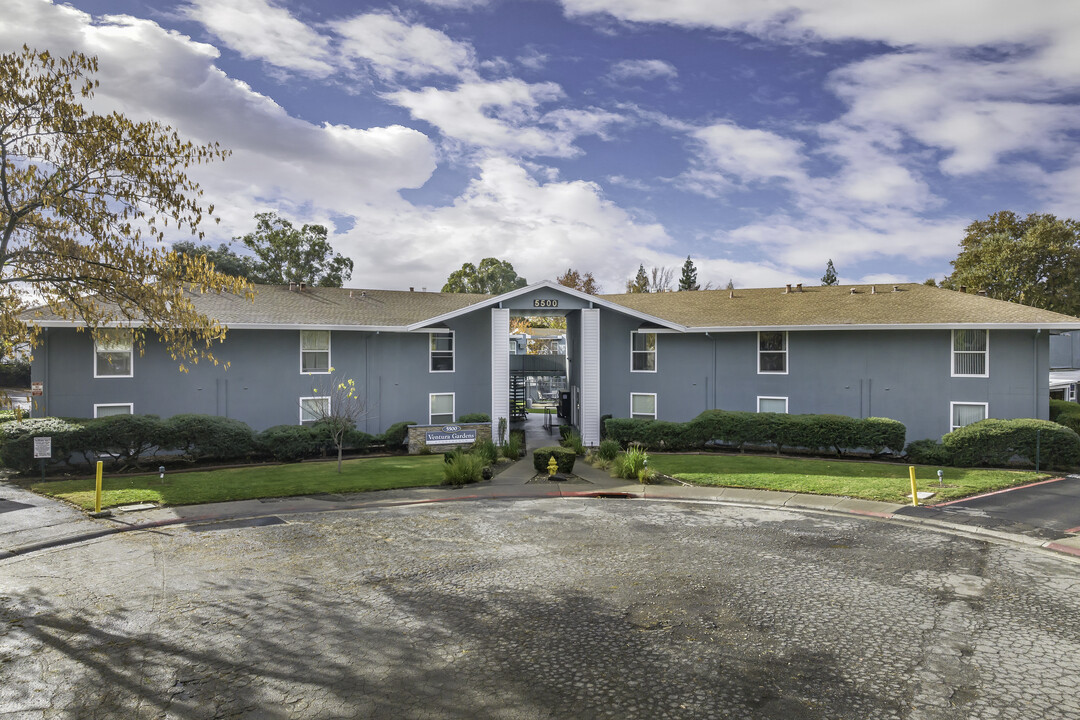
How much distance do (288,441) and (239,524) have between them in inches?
366

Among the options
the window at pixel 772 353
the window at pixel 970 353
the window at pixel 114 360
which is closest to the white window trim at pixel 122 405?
the window at pixel 114 360

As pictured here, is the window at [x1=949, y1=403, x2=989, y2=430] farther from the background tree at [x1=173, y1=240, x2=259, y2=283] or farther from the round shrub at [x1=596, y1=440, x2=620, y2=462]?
the background tree at [x1=173, y1=240, x2=259, y2=283]

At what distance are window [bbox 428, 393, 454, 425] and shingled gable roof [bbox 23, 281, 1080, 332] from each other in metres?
3.60

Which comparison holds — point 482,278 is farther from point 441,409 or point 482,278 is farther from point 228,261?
point 441,409

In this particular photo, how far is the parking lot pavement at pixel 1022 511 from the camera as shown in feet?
44.2

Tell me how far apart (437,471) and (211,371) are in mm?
10330

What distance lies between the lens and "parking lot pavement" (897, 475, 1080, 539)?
44.2 ft

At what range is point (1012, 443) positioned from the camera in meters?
20.0

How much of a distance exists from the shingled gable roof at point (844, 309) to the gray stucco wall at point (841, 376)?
73 centimetres

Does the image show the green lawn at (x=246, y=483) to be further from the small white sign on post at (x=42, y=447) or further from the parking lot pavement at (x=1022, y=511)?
→ the parking lot pavement at (x=1022, y=511)

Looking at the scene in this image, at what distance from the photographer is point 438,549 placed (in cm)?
1205

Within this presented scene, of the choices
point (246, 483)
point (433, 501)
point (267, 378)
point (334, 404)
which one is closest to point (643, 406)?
point (334, 404)

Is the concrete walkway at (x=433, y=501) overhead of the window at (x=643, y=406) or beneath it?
beneath

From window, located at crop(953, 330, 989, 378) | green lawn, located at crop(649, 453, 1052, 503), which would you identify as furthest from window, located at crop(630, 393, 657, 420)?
window, located at crop(953, 330, 989, 378)
